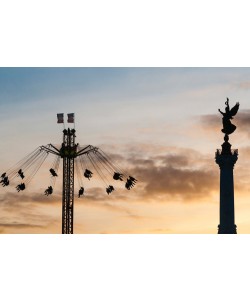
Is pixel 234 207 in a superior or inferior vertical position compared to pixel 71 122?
inferior

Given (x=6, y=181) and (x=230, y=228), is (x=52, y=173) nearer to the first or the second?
(x=6, y=181)

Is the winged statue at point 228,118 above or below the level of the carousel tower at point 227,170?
above

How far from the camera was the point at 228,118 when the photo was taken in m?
67.4

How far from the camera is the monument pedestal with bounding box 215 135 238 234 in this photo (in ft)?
218

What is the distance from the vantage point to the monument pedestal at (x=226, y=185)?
66.3 meters

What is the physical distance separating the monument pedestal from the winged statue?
26.5 inches

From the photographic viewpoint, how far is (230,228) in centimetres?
6619

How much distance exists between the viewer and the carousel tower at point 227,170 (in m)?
66.5

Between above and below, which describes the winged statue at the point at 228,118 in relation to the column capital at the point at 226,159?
above

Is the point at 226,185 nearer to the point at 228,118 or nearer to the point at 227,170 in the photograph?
the point at 227,170

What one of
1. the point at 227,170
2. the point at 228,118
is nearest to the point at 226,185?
the point at 227,170

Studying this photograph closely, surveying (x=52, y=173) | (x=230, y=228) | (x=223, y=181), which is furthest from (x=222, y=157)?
(x=52, y=173)

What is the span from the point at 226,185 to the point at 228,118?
6.17 m

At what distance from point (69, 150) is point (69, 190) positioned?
3.95m
